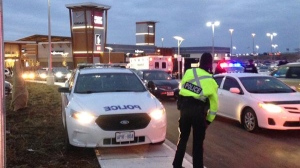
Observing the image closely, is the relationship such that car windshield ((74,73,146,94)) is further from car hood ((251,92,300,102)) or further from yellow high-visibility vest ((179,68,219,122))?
car hood ((251,92,300,102))

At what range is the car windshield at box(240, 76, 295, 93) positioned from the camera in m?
10.9

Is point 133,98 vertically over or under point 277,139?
over

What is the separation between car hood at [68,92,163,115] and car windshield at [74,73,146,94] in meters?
0.47

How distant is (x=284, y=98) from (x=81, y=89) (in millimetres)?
4982

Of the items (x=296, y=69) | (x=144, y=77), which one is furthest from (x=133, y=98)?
(x=144, y=77)

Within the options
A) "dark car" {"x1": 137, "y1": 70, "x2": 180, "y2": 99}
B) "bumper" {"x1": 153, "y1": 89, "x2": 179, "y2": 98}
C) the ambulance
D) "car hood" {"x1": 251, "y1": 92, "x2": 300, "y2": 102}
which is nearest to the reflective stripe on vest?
"car hood" {"x1": 251, "y1": 92, "x2": 300, "y2": 102}

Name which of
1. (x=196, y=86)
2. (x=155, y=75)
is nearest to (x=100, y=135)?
(x=196, y=86)

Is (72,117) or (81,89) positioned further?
(81,89)

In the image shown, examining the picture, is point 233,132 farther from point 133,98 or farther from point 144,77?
point 144,77

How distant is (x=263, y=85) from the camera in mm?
11219

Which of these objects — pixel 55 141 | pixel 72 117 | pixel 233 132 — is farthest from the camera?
pixel 233 132

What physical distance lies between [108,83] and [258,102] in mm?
3763

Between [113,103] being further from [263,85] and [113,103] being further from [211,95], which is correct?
[263,85]

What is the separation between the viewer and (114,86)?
906cm
